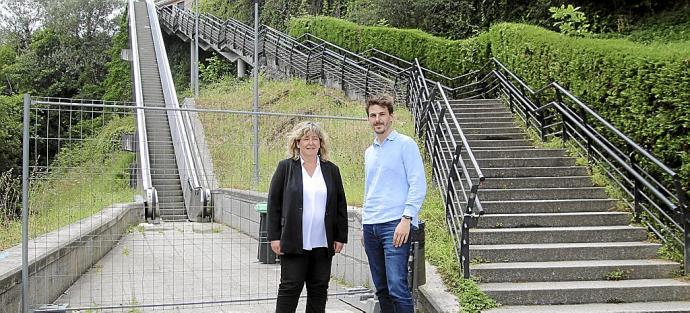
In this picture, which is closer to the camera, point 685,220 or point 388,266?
point 388,266

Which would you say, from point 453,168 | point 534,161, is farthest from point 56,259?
point 534,161

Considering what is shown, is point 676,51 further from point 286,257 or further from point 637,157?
point 286,257

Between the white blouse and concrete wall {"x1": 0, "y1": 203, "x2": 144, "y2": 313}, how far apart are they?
7.38ft

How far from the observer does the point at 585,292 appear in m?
6.09

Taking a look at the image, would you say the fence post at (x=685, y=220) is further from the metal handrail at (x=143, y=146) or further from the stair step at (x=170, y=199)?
the stair step at (x=170, y=199)

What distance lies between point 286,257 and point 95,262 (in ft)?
16.4

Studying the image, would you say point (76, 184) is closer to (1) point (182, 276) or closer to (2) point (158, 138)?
(1) point (182, 276)

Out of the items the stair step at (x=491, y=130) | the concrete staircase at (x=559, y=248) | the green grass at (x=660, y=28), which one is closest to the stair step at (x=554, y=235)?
the concrete staircase at (x=559, y=248)

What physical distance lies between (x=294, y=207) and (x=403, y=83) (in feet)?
41.8

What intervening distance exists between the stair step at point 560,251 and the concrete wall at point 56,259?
157 inches

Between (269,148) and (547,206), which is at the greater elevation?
(269,148)

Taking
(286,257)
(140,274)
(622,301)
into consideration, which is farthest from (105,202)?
(622,301)

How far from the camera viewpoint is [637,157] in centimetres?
809

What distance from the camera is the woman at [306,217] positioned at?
4.38 m
